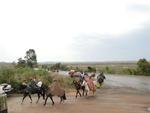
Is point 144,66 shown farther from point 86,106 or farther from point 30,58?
point 86,106

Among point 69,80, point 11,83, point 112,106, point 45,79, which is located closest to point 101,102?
point 112,106

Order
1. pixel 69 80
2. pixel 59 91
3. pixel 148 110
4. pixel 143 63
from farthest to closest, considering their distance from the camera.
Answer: pixel 143 63
pixel 69 80
pixel 59 91
pixel 148 110

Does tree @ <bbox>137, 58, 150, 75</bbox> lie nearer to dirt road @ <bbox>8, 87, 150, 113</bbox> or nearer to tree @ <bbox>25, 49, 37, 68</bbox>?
tree @ <bbox>25, 49, 37, 68</bbox>

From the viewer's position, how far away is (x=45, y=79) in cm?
4459

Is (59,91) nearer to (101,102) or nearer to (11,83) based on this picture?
(101,102)

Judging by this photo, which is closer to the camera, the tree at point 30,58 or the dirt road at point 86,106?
the dirt road at point 86,106

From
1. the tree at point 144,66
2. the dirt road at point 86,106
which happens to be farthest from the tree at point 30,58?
the dirt road at point 86,106

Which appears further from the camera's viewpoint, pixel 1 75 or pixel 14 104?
pixel 1 75

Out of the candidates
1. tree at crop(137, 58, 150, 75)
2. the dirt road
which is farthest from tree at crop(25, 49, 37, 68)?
the dirt road

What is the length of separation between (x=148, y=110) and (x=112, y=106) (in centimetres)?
266

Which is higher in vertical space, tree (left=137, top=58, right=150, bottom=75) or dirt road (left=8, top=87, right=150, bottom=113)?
tree (left=137, top=58, right=150, bottom=75)

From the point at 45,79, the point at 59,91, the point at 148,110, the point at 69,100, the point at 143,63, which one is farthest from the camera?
the point at 143,63

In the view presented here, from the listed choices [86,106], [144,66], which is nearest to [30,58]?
[144,66]

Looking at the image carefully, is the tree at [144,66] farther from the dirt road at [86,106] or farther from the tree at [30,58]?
the dirt road at [86,106]
